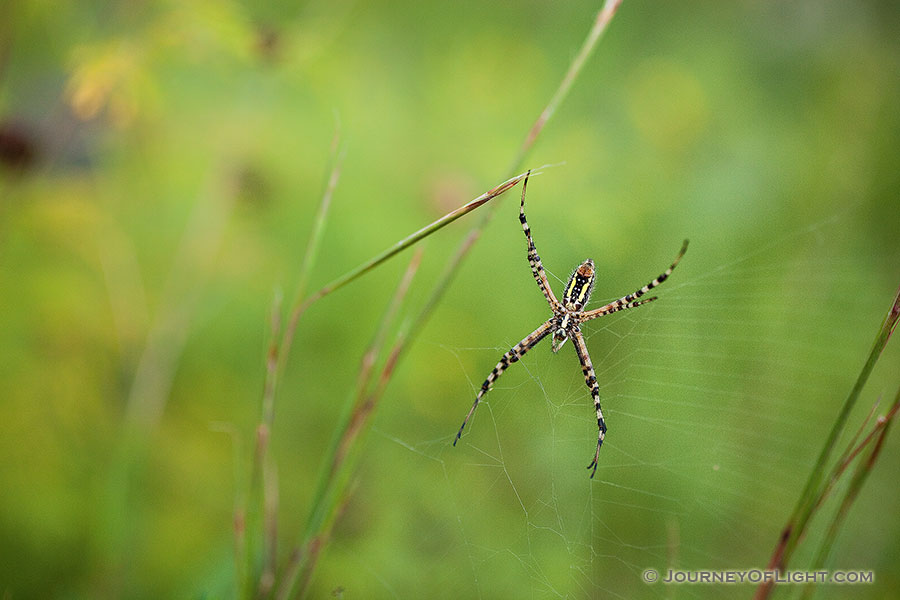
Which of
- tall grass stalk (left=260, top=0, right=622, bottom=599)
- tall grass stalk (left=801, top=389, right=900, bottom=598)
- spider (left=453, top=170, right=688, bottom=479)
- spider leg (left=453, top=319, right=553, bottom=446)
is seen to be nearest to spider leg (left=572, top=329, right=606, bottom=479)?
spider (left=453, top=170, right=688, bottom=479)

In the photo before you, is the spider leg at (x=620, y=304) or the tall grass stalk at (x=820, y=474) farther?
the spider leg at (x=620, y=304)

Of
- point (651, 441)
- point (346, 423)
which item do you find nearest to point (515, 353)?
point (346, 423)

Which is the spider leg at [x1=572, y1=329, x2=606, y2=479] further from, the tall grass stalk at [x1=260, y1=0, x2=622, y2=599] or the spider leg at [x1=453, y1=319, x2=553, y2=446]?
the tall grass stalk at [x1=260, y1=0, x2=622, y2=599]

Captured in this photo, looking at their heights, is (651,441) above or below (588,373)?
below

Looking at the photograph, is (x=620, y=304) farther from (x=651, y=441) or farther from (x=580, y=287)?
(x=651, y=441)

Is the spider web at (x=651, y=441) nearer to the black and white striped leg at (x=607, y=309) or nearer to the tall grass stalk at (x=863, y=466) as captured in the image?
the black and white striped leg at (x=607, y=309)

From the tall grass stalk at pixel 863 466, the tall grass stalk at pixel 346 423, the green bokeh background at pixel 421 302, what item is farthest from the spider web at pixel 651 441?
the tall grass stalk at pixel 863 466
